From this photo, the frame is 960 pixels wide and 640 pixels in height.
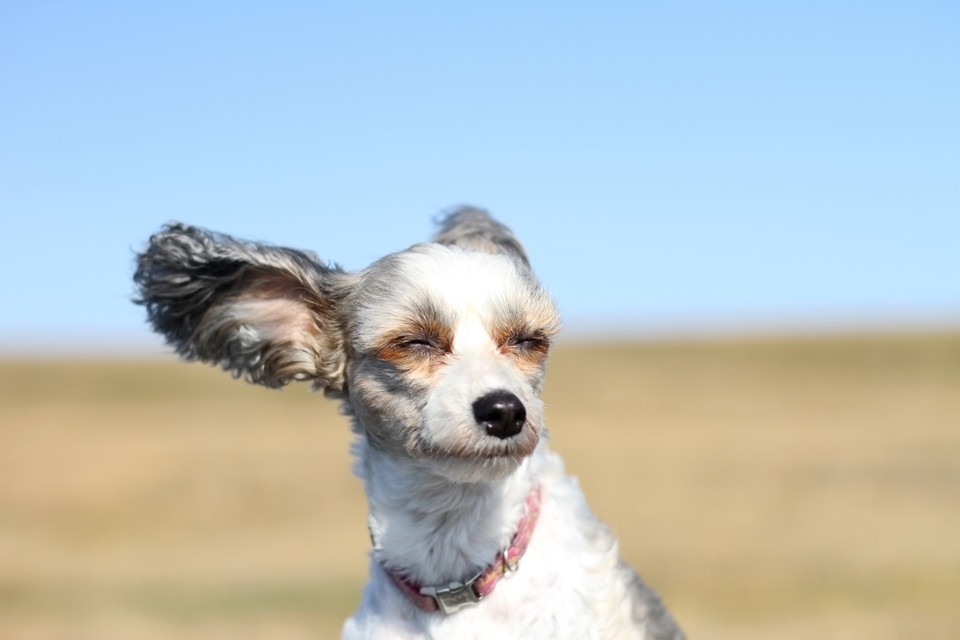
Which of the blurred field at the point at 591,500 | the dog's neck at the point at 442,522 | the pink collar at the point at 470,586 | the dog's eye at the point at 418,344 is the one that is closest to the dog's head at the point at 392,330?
the dog's eye at the point at 418,344

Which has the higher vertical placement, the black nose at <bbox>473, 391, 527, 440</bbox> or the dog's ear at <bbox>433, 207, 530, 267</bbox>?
the dog's ear at <bbox>433, 207, 530, 267</bbox>

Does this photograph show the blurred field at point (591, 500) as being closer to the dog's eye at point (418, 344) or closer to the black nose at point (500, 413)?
the dog's eye at point (418, 344)

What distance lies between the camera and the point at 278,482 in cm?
2989

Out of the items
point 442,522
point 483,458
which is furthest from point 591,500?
point 483,458

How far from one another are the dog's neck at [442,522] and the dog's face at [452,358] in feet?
0.69

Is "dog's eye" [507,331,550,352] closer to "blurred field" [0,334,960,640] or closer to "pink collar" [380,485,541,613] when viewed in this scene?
"pink collar" [380,485,541,613]

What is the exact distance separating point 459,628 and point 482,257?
5.61 ft

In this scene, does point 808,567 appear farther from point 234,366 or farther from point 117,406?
point 117,406

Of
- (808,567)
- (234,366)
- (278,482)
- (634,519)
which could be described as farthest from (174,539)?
(234,366)

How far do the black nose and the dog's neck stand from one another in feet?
2.02

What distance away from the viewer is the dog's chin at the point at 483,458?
5.77 meters

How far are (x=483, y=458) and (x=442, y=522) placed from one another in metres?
0.68

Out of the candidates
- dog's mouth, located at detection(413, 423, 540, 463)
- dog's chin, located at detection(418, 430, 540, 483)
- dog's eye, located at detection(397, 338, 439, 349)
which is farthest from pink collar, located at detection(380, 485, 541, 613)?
dog's eye, located at detection(397, 338, 439, 349)

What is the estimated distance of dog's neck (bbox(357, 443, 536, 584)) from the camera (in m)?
6.30
